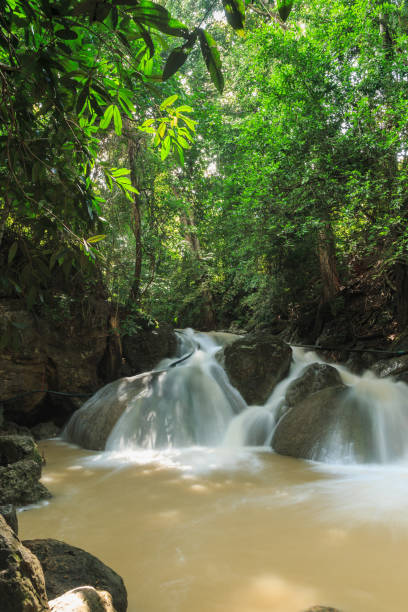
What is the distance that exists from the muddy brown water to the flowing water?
1 centimetres

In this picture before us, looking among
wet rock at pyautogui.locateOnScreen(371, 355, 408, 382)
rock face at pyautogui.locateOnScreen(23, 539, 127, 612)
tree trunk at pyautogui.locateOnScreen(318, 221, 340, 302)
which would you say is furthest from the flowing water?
tree trunk at pyautogui.locateOnScreen(318, 221, 340, 302)

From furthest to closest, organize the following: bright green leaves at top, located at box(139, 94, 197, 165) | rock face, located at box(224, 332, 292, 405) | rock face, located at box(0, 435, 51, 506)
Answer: rock face, located at box(224, 332, 292, 405) < rock face, located at box(0, 435, 51, 506) < bright green leaves at top, located at box(139, 94, 197, 165)

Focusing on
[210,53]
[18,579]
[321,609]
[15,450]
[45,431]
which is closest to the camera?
[210,53]

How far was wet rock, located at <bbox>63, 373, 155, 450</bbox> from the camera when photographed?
6283mm

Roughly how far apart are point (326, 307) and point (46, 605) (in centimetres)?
946

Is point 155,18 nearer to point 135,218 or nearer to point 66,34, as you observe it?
point 66,34

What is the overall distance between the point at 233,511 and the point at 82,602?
7.16ft

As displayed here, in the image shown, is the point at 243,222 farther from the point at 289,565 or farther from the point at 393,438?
the point at 289,565

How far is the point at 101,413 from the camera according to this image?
662 cm

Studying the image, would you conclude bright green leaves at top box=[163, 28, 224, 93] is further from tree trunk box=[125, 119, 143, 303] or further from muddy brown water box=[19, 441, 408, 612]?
tree trunk box=[125, 119, 143, 303]

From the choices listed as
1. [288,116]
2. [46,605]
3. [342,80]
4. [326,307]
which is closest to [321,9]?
[342,80]

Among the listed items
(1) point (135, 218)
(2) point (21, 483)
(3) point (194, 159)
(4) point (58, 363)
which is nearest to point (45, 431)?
(4) point (58, 363)

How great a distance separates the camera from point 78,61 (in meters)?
1.27

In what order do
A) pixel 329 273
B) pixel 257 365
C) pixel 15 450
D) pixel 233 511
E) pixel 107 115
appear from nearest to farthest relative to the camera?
pixel 107 115 → pixel 233 511 → pixel 15 450 → pixel 257 365 → pixel 329 273
